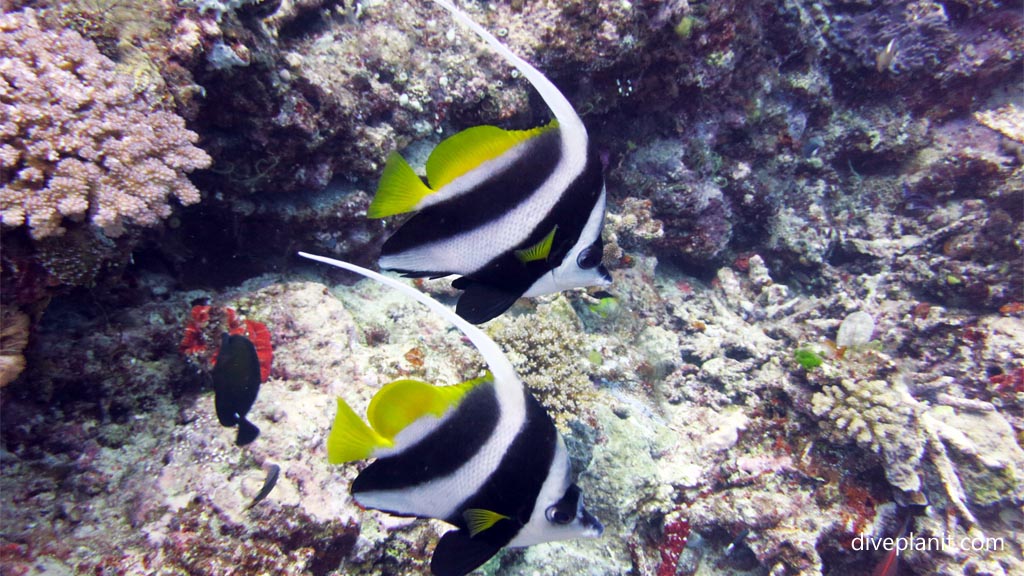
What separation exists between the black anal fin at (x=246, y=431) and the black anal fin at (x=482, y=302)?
181cm

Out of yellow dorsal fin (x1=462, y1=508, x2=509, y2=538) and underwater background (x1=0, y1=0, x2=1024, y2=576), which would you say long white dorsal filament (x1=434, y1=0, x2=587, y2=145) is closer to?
yellow dorsal fin (x1=462, y1=508, x2=509, y2=538)

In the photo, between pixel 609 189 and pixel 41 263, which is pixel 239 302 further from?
pixel 609 189

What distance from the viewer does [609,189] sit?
233 inches

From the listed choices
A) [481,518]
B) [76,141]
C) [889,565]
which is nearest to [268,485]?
[481,518]

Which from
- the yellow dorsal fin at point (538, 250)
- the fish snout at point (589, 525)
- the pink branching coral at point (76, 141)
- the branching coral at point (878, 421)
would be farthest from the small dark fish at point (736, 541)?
the pink branching coral at point (76, 141)

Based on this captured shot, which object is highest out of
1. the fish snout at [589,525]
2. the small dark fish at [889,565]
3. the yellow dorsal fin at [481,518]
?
the fish snout at [589,525]

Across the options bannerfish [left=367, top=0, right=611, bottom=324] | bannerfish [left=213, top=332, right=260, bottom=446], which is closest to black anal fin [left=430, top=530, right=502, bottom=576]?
bannerfish [left=367, top=0, right=611, bottom=324]

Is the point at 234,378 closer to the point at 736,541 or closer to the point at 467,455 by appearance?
the point at 467,455

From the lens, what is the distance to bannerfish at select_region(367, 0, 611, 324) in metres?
1.29

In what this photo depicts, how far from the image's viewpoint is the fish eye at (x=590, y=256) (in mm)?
1425

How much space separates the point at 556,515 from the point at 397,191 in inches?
41.0

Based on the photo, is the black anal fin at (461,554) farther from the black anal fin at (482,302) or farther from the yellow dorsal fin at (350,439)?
the black anal fin at (482,302)

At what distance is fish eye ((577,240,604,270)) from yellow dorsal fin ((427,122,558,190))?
14.2 inches

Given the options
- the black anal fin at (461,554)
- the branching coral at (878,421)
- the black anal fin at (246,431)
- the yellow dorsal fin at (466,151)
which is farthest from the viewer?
the branching coral at (878,421)
